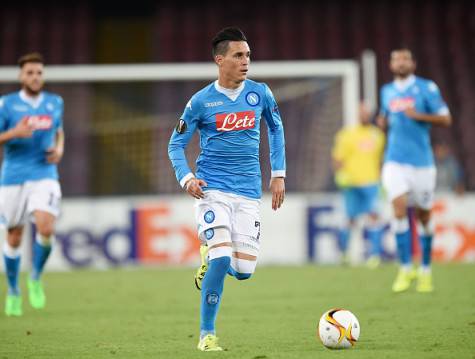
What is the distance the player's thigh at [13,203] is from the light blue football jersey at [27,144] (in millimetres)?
69

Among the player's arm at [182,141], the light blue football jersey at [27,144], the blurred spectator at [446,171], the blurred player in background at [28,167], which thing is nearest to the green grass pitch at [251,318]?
→ the blurred player in background at [28,167]

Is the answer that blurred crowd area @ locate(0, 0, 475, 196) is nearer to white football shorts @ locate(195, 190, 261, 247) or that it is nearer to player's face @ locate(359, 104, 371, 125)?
player's face @ locate(359, 104, 371, 125)

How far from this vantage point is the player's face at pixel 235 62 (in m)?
7.12

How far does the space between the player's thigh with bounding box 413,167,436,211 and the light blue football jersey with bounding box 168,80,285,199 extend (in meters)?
4.44

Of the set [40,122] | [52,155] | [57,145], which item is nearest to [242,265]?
[52,155]

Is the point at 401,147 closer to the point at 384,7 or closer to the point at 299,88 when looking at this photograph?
the point at 299,88

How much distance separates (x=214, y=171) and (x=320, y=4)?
15.5 metres

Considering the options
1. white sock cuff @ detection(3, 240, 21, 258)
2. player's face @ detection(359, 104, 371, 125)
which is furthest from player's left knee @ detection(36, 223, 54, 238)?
player's face @ detection(359, 104, 371, 125)

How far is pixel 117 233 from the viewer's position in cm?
1733

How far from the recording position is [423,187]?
1131 centimetres

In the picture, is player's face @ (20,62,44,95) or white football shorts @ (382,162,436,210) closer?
player's face @ (20,62,44,95)

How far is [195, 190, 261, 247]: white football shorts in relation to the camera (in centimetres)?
691

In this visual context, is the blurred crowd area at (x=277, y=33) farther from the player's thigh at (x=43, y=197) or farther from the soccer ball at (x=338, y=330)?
the soccer ball at (x=338, y=330)

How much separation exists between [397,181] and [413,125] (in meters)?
0.65
